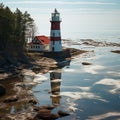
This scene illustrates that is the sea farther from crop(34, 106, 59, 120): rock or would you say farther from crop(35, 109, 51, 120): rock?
crop(35, 109, 51, 120): rock

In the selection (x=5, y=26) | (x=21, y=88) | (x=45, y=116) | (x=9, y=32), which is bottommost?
(x=45, y=116)

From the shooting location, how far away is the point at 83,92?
149ft

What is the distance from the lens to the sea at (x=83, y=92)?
1427 inches

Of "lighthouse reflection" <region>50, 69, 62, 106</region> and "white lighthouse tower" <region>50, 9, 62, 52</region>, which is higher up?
"white lighthouse tower" <region>50, 9, 62, 52</region>

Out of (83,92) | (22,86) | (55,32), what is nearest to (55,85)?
(22,86)

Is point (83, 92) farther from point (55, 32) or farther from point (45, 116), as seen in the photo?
point (55, 32)

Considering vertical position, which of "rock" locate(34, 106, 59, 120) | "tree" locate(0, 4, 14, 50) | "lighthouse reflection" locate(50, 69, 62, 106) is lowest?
"rock" locate(34, 106, 59, 120)

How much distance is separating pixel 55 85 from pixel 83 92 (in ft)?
20.7

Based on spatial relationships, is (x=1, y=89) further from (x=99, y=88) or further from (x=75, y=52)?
(x=75, y=52)

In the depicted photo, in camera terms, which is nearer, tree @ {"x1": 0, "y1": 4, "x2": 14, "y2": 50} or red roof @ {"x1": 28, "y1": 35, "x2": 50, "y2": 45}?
tree @ {"x1": 0, "y1": 4, "x2": 14, "y2": 50}

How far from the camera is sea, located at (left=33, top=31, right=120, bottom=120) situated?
3625 cm

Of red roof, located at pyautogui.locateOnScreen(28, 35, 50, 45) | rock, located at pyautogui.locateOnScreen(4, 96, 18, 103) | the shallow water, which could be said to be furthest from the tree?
rock, located at pyautogui.locateOnScreen(4, 96, 18, 103)

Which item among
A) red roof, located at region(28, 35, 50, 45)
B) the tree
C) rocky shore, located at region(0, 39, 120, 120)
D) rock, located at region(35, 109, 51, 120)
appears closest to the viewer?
rock, located at region(35, 109, 51, 120)

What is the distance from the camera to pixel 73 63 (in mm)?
73938
